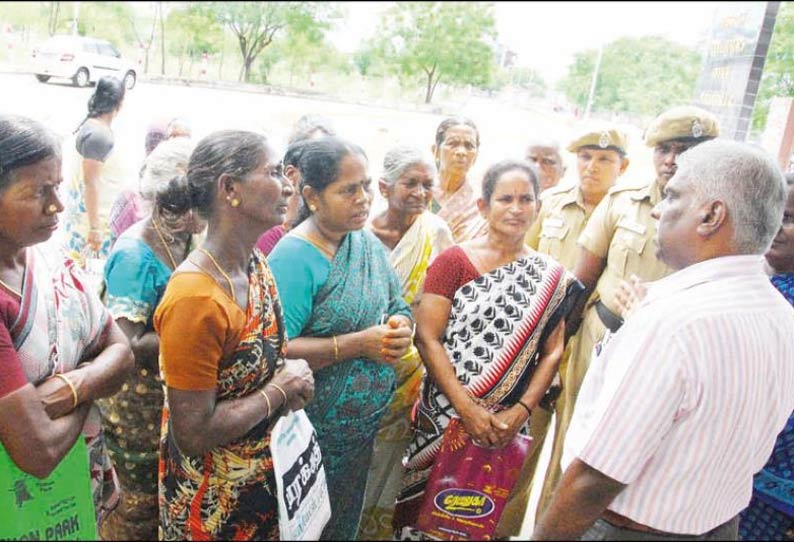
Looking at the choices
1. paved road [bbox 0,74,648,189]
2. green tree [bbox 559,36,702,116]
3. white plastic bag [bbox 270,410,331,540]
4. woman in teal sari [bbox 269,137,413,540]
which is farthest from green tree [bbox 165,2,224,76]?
green tree [bbox 559,36,702,116]

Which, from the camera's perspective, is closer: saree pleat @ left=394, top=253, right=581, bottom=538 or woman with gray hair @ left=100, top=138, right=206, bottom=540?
woman with gray hair @ left=100, top=138, right=206, bottom=540

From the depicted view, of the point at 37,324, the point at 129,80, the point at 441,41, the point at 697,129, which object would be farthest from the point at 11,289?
the point at 697,129

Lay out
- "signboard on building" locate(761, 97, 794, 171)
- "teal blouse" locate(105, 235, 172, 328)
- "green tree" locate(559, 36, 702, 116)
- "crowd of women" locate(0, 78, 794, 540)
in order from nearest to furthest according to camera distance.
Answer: "crowd of women" locate(0, 78, 794, 540), "teal blouse" locate(105, 235, 172, 328), "signboard on building" locate(761, 97, 794, 171), "green tree" locate(559, 36, 702, 116)

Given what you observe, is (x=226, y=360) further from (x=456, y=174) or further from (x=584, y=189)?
(x=584, y=189)

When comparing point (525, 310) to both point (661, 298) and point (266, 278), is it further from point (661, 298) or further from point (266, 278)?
point (266, 278)

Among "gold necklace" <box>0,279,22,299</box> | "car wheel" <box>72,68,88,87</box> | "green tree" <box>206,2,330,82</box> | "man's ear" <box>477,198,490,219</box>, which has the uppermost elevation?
"green tree" <box>206,2,330,82</box>

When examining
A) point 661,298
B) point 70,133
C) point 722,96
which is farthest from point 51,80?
point 722,96

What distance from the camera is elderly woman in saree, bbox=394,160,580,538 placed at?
7.17ft

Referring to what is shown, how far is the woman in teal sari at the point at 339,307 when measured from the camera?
6.22ft

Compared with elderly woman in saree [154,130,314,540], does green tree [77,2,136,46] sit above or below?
above

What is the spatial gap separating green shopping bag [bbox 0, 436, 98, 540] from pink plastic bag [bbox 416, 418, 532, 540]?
3.75 ft

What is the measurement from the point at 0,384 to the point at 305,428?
32.2 inches

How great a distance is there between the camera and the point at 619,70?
3.18 metres

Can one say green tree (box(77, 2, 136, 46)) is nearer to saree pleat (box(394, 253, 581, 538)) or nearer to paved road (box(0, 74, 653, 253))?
paved road (box(0, 74, 653, 253))
